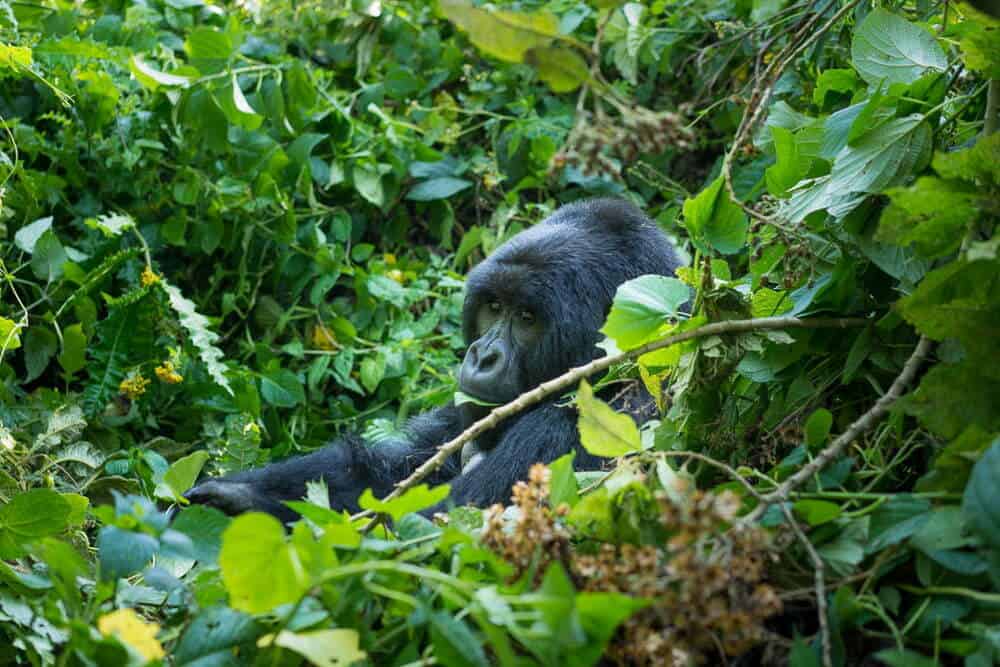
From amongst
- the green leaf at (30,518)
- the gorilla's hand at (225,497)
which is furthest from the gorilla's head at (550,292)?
the green leaf at (30,518)

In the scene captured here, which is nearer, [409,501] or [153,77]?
[409,501]

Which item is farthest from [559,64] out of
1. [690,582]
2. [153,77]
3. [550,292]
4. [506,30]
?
[153,77]

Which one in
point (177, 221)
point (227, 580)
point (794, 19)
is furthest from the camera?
point (177, 221)

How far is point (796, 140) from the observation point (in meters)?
2.62

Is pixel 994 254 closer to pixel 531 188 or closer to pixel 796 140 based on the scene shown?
pixel 796 140

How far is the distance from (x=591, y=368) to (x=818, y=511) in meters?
0.47

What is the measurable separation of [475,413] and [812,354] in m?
1.51

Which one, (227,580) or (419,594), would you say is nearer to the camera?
(227,580)

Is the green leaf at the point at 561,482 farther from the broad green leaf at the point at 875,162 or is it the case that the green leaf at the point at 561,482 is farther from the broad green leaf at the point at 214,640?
the broad green leaf at the point at 875,162

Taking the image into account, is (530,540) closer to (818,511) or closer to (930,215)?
(818,511)

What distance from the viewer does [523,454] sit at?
337cm

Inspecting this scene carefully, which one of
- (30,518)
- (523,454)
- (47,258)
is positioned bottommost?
(523,454)

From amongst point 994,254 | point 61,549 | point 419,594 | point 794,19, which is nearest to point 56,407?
point 61,549

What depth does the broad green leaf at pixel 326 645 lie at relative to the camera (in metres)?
1.66
